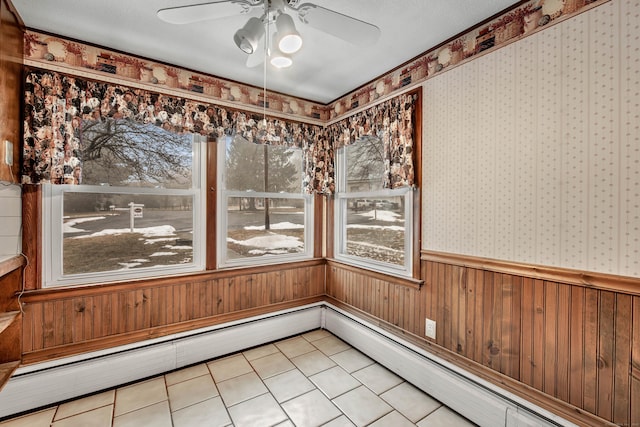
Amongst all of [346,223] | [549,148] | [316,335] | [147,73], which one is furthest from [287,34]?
[316,335]

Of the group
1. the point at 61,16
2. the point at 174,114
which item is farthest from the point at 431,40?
the point at 61,16

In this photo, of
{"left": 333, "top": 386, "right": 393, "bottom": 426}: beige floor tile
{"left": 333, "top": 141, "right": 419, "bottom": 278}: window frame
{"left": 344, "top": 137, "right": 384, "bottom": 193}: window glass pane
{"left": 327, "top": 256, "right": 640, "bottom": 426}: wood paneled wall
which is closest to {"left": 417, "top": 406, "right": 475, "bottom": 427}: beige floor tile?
{"left": 333, "top": 386, "right": 393, "bottom": 426}: beige floor tile

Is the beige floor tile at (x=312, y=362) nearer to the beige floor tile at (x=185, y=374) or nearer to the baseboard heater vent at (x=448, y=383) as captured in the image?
the baseboard heater vent at (x=448, y=383)

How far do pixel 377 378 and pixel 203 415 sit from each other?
4.30ft

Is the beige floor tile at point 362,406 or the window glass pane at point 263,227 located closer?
the beige floor tile at point 362,406

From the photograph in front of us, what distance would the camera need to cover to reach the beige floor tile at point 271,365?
2.41 meters

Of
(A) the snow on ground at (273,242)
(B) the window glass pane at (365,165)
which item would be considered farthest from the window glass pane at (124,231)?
(B) the window glass pane at (365,165)

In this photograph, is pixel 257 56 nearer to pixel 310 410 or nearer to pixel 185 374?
pixel 310 410

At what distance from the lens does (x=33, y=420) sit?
6.12ft

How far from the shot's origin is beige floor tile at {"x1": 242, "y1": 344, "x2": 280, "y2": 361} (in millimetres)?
2670

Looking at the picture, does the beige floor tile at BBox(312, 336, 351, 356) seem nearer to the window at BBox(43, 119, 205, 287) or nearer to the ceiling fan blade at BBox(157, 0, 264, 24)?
the window at BBox(43, 119, 205, 287)

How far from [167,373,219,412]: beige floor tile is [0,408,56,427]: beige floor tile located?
69cm

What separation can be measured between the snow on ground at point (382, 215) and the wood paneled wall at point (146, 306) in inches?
36.6

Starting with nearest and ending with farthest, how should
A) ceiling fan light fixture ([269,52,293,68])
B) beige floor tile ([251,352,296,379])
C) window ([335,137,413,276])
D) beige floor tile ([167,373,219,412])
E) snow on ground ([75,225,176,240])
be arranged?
ceiling fan light fixture ([269,52,293,68]) < beige floor tile ([167,373,219,412]) < snow on ground ([75,225,176,240]) < beige floor tile ([251,352,296,379]) < window ([335,137,413,276])
